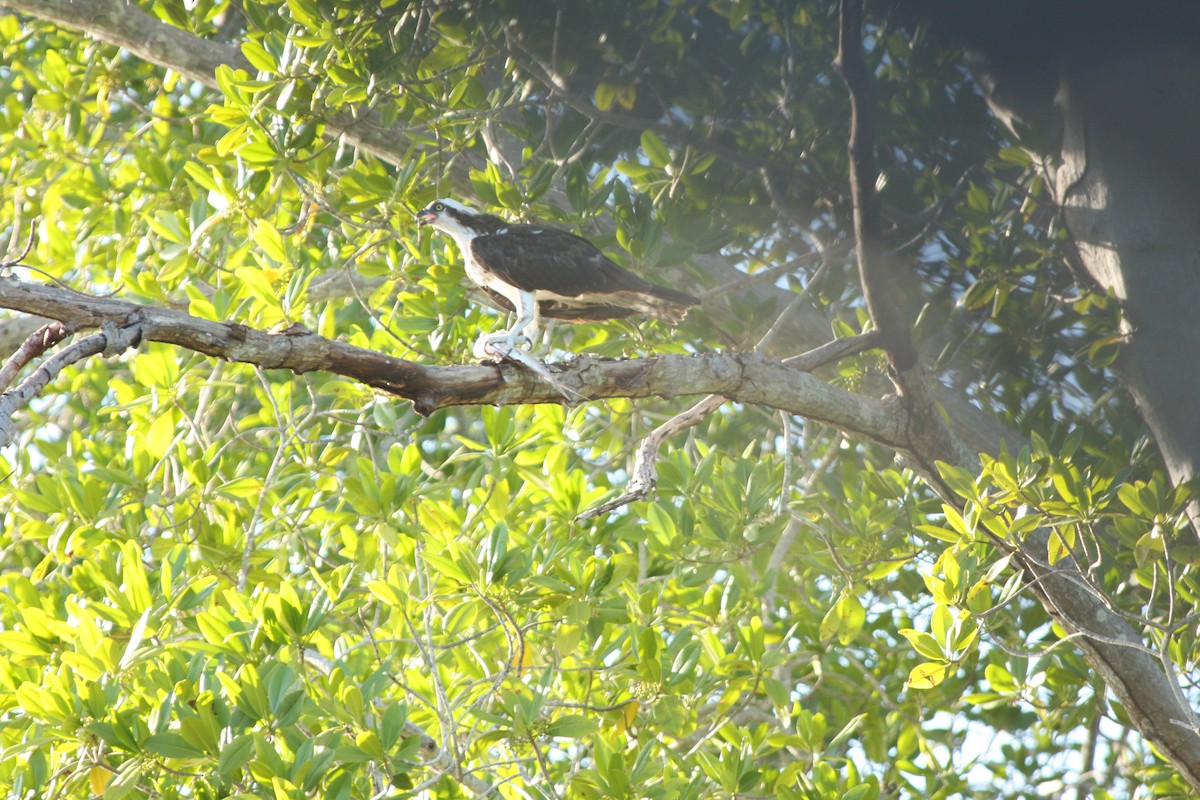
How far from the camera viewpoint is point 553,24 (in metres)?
2.68

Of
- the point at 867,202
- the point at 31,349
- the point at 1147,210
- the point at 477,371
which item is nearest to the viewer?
the point at 31,349

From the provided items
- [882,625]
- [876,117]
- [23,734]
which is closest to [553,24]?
[876,117]

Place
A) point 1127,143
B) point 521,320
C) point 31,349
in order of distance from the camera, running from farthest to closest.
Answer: point 521,320 → point 1127,143 → point 31,349

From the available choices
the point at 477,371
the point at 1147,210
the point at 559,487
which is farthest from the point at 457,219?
the point at 1147,210

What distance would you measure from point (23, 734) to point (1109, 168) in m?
2.99

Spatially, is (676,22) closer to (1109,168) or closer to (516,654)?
(1109,168)

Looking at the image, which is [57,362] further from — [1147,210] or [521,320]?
[1147,210]

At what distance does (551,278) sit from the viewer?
360cm

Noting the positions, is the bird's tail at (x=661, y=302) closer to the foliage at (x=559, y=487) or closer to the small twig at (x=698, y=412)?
the foliage at (x=559, y=487)

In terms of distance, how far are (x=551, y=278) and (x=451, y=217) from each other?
607mm

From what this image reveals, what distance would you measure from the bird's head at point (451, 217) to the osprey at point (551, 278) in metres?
0.01

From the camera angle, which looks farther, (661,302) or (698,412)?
(661,302)

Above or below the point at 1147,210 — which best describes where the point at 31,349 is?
below

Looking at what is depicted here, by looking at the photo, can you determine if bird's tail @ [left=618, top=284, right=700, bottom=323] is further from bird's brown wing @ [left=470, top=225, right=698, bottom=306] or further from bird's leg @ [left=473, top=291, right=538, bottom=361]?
bird's leg @ [left=473, top=291, right=538, bottom=361]
